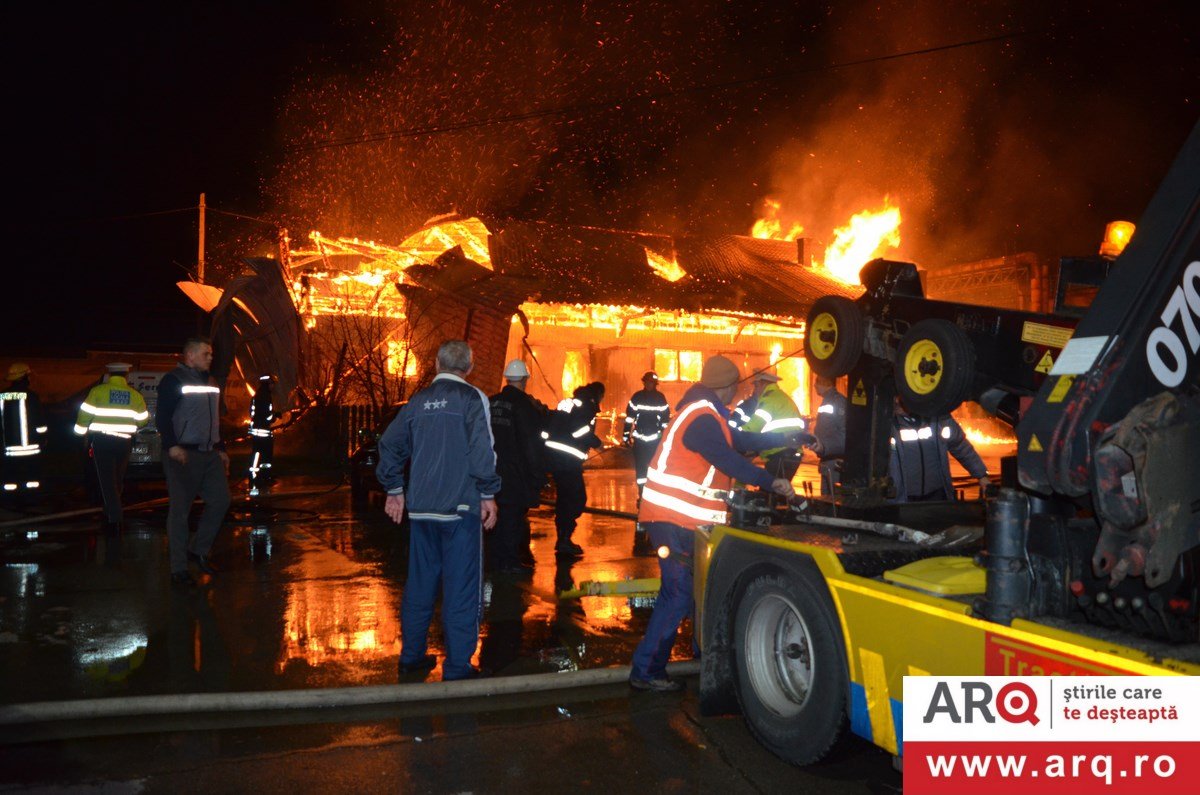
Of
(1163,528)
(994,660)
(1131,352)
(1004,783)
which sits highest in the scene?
(1131,352)

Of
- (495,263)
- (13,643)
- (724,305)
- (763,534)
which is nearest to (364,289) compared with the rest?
(495,263)

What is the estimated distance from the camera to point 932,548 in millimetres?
3926

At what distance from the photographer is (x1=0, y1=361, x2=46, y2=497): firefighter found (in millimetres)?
11422

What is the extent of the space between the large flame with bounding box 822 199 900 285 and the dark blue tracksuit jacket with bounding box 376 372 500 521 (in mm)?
26673

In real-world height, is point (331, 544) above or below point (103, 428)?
below

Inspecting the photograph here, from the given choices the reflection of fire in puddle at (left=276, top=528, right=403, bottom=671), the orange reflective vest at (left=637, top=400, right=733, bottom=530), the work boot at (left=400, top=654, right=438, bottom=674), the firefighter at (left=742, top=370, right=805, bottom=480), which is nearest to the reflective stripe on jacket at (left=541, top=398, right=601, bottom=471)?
the firefighter at (left=742, top=370, right=805, bottom=480)

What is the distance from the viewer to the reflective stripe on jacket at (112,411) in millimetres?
10047

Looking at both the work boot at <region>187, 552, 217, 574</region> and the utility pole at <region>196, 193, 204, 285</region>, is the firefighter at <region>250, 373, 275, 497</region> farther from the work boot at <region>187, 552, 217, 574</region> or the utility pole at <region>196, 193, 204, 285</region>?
the utility pole at <region>196, 193, 204, 285</region>

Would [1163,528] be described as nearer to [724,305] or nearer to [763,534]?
[763,534]

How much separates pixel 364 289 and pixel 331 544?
11176mm

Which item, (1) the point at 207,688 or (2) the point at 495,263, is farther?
(2) the point at 495,263

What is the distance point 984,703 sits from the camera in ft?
10.2

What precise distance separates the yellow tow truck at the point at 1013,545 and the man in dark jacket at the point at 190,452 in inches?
193

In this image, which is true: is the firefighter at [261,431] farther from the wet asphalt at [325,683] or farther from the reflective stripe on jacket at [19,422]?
the wet asphalt at [325,683]
